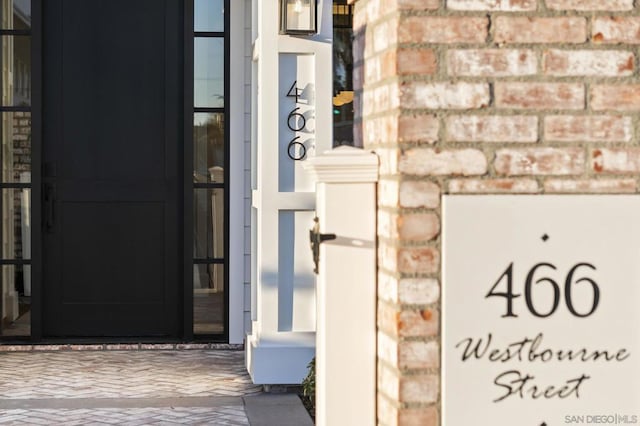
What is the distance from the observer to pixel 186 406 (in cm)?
660

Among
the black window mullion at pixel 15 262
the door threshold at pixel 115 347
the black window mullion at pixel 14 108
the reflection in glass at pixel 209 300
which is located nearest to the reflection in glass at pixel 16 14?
the black window mullion at pixel 14 108

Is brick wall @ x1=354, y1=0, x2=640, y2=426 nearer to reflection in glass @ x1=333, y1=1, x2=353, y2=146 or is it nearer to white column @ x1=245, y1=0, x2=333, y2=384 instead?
white column @ x1=245, y1=0, x2=333, y2=384

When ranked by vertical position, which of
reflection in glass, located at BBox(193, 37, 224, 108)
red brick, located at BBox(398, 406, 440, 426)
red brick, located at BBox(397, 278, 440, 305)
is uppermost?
reflection in glass, located at BBox(193, 37, 224, 108)

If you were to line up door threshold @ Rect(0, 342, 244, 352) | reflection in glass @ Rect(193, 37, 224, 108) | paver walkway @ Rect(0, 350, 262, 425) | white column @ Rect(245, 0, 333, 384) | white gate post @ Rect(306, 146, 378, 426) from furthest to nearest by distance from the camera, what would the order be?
reflection in glass @ Rect(193, 37, 224, 108) < door threshold @ Rect(0, 342, 244, 352) < white column @ Rect(245, 0, 333, 384) < paver walkway @ Rect(0, 350, 262, 425) < white gate post @ Rect(306, 146, 378, 426)

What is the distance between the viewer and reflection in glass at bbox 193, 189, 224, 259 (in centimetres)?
856

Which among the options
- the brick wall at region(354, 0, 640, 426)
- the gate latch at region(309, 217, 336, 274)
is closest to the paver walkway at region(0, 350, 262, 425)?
the gate latch at region(309, 217, 336, 274)

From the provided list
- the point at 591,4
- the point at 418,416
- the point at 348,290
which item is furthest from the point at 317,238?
the point at 591,4

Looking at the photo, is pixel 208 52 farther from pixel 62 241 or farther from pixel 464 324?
pixel 464 324

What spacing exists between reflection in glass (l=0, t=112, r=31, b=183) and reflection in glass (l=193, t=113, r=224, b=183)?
3.59 ft

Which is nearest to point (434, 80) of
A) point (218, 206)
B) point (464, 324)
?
point (464, 324)

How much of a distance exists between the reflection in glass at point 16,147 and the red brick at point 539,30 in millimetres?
6023

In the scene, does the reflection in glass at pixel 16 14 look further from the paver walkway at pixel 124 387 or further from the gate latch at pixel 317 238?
the gate latch at pixel 317 238

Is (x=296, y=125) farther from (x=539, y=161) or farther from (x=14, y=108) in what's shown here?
(x=539, y=161)

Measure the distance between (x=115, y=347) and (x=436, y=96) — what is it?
5932 mm
